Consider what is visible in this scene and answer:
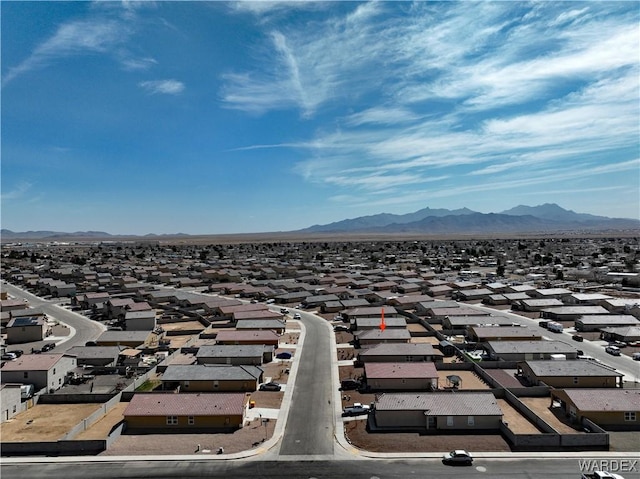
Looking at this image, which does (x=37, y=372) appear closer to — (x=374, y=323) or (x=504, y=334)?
(x=374, y=323)

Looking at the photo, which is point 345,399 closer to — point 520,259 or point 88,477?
point 88,477

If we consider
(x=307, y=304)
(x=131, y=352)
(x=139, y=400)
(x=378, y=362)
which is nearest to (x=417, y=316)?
(x=307, y=304)

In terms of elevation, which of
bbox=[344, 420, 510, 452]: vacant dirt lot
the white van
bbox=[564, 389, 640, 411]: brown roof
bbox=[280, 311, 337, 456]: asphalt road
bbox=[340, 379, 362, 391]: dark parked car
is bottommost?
bbox=[344, 420, 510, 452]: vacant dirt lot

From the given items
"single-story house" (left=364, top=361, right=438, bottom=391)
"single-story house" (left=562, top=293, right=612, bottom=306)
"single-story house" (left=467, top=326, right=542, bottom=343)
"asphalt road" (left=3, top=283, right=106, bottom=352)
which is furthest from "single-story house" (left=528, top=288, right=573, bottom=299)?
"asphalt road" (left=3, top=283, right=106, bottom=352)

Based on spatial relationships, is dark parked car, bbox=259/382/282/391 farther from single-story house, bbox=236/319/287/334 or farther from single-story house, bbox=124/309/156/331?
single-story house, bbox=124/309/156/331

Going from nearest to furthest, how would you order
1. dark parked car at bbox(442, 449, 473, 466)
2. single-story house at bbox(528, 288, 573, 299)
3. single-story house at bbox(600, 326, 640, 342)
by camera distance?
dark parked car at bbox(442, 449, 473, 466), single-story house at bbox(600, 326, 640, 342), single-story house at bbox(528, 288, 573, 299)

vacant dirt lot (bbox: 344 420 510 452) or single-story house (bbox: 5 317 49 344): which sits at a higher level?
single-story house (bbox: 5 317 49 344)
